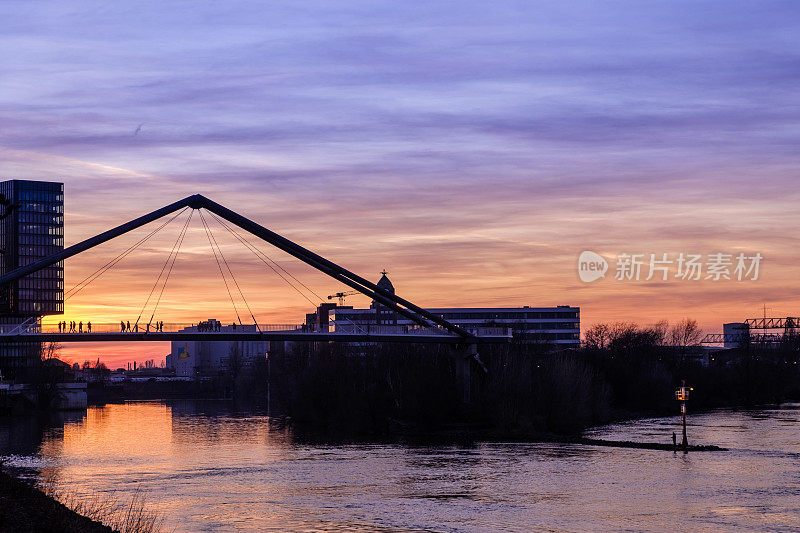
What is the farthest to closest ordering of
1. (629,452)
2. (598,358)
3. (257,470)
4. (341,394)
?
(598,358) → (341,394) → (629,452) → (257,470)

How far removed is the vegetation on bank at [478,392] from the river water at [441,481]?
593cm

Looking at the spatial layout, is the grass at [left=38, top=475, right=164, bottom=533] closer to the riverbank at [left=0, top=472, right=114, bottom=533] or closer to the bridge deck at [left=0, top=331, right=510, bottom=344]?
the riverbank at [left=0, top=472, right=114, bottom=533]

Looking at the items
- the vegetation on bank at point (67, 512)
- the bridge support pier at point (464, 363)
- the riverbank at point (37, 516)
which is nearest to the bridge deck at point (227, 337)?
the bridge support pier at point (464, 363)

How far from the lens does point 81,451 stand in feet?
225

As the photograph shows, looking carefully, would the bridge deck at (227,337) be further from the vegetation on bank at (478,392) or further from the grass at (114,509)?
the grass at (114,509)

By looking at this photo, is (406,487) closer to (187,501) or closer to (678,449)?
(187,501)

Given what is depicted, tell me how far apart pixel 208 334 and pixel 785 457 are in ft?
177

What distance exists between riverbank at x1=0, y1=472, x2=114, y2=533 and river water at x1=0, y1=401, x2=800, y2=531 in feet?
12.2

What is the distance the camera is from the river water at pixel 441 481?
121ft

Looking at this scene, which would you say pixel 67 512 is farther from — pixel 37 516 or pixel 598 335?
pixel 598 335

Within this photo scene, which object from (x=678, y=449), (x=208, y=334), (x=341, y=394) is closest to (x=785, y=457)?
(x=678, y=449)

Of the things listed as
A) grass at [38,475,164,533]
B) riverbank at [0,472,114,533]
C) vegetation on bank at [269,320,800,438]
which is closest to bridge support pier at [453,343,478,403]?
vegetation on bank at [269,320,800,438]

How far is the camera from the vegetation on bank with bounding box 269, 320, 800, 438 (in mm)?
81562

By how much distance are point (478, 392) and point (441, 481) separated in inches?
1549
